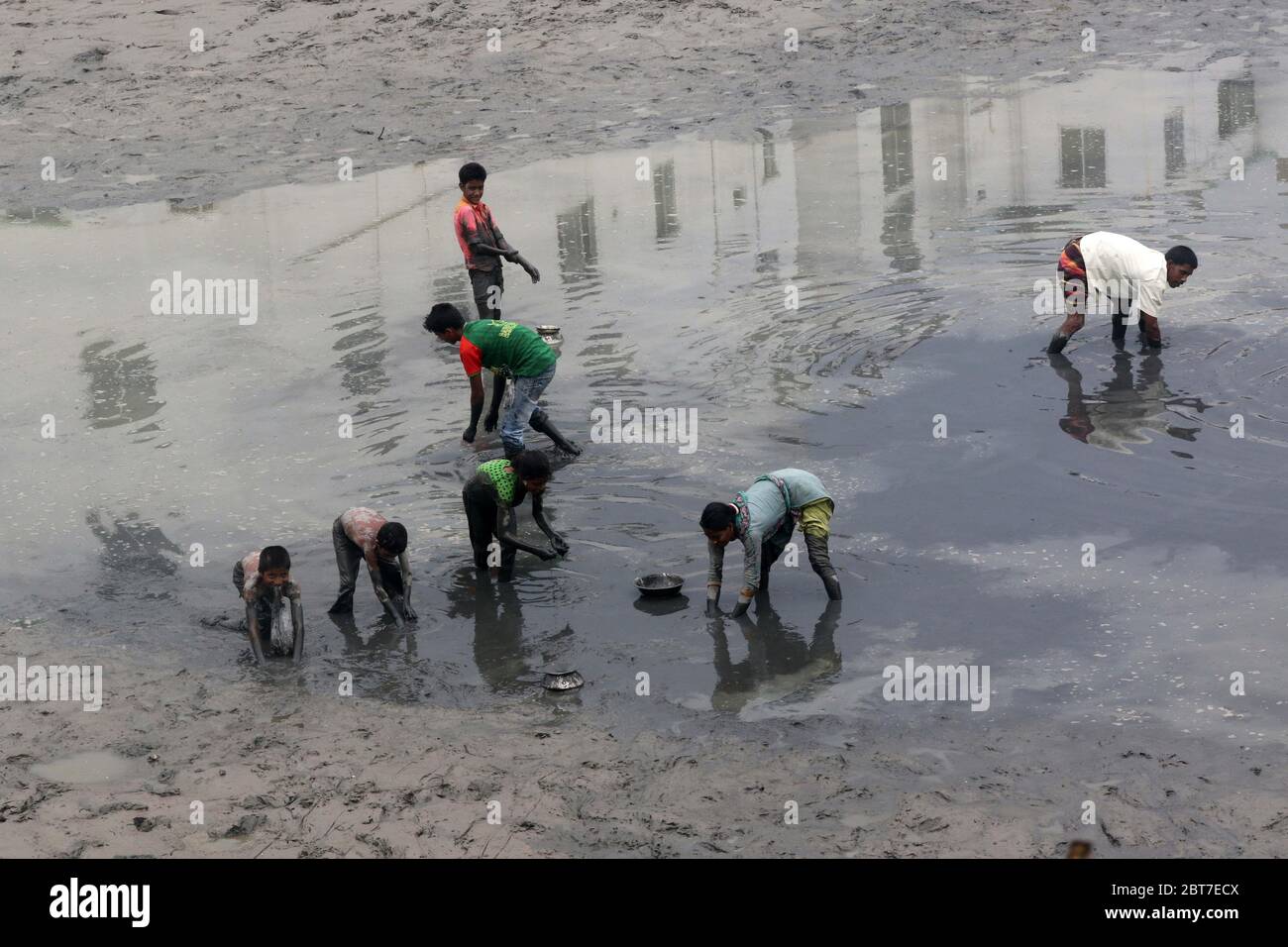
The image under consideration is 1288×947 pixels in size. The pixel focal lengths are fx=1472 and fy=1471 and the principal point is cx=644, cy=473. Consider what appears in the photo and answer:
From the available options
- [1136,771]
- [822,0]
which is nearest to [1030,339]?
[1136,771]

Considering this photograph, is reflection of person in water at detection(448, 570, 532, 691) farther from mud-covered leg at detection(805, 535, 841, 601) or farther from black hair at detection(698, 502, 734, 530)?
mud-covered leg at detection(805, 535, 841, 601)

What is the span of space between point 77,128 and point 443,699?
17.7 m

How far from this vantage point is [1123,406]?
13.0 meters

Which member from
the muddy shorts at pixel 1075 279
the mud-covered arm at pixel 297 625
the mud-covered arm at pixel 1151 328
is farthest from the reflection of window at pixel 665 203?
the mud-covered arm at pixel 297 625

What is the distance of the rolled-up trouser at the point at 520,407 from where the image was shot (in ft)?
39.6

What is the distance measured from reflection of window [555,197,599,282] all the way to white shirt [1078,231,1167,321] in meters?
5.98

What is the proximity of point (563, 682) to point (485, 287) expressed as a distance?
6299 mm

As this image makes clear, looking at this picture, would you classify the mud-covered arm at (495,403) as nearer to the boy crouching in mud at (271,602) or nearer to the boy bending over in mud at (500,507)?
the boy bending over in mud at (500,507)

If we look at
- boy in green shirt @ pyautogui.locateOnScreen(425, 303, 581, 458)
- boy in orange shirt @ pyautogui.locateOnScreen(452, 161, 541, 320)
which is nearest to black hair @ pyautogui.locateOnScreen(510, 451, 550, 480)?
boy in green shirt @ pyautogui.locateOnScreen(425, 303, 581, 458)

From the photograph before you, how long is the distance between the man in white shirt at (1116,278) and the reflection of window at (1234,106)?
8.36 m

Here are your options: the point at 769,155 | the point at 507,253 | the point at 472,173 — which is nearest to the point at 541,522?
the point at 507,253

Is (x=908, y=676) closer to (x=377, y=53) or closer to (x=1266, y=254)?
(x=1266, y=254)

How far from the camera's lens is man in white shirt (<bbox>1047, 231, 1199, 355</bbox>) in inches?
532
